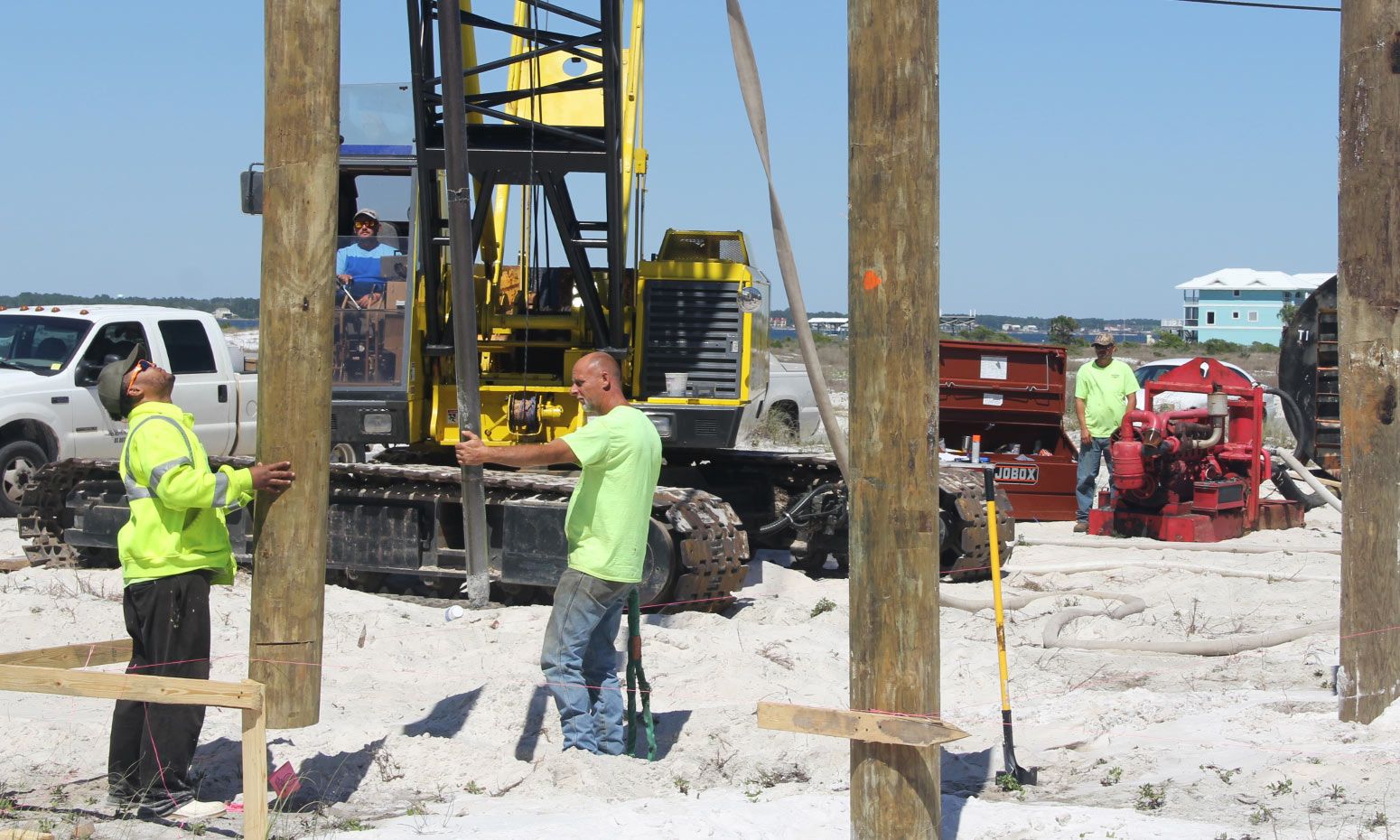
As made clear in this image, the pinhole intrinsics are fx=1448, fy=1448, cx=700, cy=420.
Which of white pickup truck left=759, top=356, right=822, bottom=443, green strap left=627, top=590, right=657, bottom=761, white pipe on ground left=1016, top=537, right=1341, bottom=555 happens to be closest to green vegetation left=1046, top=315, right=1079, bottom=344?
white pickup truck left=759, top=356, right=822, bottom=443

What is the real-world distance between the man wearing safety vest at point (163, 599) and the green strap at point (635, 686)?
5.76 feet

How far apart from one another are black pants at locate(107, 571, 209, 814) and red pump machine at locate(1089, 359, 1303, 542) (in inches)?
371

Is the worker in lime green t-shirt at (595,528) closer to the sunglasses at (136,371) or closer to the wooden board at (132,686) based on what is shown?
the sunglasses at (136,371)

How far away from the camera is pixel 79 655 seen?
5.64m

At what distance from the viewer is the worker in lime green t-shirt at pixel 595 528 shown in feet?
20.1

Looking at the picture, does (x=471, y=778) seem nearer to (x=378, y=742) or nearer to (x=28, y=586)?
(x=378, y=742)

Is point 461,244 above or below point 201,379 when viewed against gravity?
above

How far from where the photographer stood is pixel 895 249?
4461 mm

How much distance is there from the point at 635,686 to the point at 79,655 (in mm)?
2298

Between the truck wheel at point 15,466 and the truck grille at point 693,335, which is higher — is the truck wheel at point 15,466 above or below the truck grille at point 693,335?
below

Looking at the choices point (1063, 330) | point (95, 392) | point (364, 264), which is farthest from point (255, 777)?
point (1063, 330)

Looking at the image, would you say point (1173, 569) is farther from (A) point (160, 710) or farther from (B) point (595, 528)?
(A) point (160, 710)

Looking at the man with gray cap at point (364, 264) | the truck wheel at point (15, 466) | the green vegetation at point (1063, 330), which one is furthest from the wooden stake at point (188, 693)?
the green vegetation at point (1063, 330)

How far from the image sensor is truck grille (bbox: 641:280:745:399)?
10.0 m
